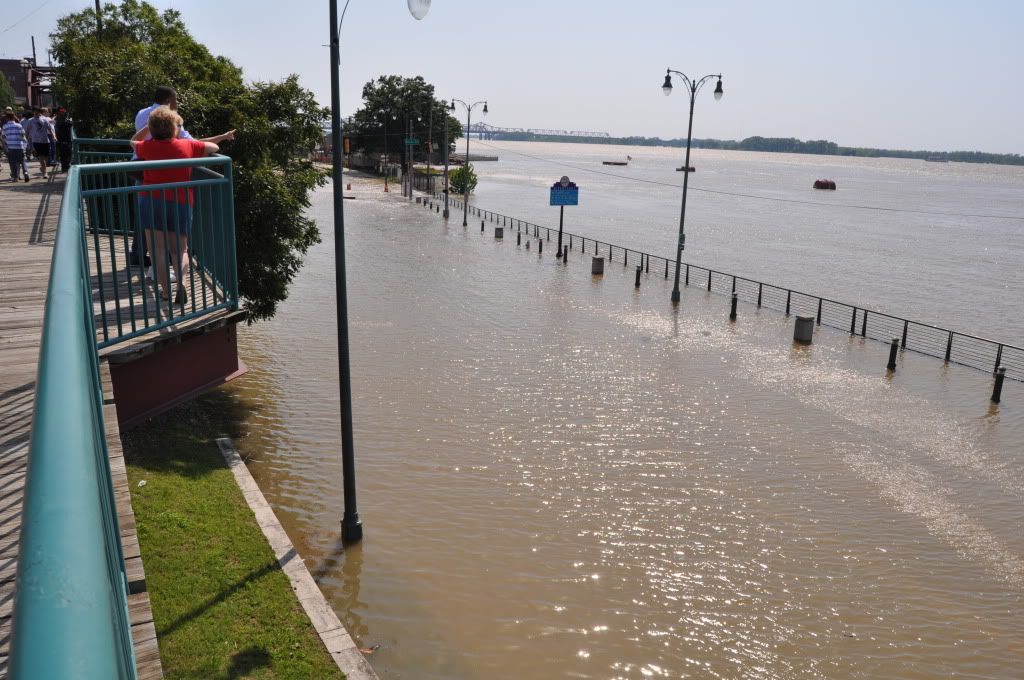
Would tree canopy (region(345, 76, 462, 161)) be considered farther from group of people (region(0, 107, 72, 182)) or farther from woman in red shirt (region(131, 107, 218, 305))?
woman in red shirt (region(131, 107, 218, 305))

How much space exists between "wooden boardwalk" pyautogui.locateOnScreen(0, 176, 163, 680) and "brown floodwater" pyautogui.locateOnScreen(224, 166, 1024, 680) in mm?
4588

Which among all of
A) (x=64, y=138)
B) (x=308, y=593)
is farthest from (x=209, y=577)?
(x=64, y=138)

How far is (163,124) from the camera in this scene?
284 inches

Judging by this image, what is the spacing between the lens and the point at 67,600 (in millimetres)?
769

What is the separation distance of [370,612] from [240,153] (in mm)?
8858

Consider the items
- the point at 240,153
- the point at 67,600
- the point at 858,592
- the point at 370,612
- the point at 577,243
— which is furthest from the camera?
the point at 577,243

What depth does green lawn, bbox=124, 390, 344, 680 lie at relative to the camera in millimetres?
7090

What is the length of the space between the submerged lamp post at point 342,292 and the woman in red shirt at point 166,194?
74.7 inches

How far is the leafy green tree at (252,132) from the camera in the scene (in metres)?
14.5

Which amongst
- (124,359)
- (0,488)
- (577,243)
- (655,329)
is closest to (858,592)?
(124,359)

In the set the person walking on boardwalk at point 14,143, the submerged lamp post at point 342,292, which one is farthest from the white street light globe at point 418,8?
the person walking on boardwalk at point 14,143

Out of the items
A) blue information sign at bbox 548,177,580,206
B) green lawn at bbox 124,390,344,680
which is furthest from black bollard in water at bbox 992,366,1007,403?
blue information sign at bbox 548,177,580,206

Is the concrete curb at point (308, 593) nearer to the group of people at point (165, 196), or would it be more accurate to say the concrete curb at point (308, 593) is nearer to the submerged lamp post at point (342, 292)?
the submerged lamp post at point (342, 292)

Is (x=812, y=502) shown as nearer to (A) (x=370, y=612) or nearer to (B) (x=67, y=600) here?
(A) (x=370, y=612)
